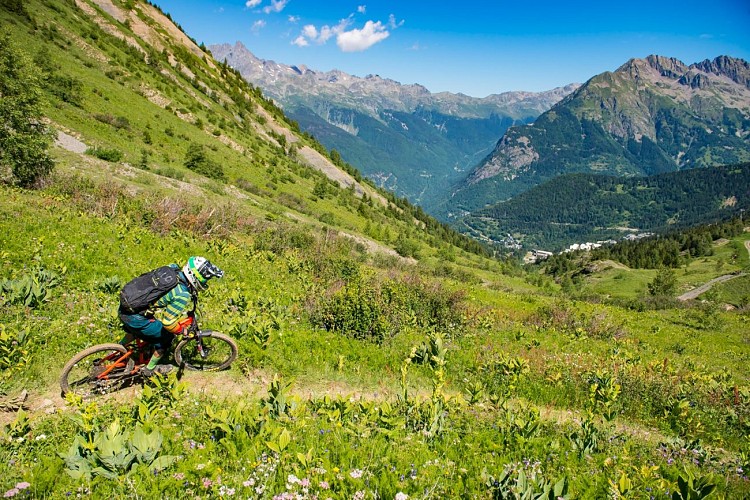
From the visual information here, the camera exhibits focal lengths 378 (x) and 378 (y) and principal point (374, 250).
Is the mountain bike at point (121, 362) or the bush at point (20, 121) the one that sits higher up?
the bush at point (20, 121)

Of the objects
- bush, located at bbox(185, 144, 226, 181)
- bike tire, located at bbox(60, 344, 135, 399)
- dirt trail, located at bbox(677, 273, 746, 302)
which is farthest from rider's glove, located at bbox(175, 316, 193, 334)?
dirt trail, located at bbox(677, 273, 746, 302)

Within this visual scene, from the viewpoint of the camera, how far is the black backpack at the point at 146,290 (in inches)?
270

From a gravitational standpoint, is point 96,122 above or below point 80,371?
above

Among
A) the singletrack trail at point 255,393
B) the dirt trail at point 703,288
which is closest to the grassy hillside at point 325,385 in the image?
the singletrack trail at point 255,393

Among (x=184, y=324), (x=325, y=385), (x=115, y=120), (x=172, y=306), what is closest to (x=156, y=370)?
(x=184, y=324)

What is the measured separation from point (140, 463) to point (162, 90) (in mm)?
58374

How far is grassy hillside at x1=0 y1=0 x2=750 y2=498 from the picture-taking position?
15.4ft

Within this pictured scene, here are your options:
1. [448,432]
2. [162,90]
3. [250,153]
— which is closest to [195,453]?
[448,432]

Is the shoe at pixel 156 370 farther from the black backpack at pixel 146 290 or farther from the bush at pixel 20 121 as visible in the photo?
the bush at pixel 20 121

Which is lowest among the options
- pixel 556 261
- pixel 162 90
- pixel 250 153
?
pixel 556 261

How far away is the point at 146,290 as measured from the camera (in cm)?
688

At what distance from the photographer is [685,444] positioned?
284 inches

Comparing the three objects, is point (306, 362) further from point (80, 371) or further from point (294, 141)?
point (294, 141)

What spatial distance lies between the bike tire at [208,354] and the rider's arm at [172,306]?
2.47 feet
